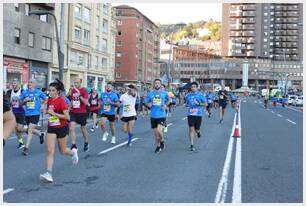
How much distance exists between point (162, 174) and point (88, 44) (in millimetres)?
47136

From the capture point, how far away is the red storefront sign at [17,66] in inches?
1353

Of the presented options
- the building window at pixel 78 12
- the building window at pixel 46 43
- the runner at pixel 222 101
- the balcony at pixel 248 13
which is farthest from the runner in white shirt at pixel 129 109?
the balcony at pixel 248 13

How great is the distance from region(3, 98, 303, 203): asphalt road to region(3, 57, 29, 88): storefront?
22.1 meters

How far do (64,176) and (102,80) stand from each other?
174 ft

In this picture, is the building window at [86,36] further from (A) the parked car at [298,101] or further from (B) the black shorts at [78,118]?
(B) the black shorts at [78,118]

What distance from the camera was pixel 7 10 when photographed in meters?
34.3

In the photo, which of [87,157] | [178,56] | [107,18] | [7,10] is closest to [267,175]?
[87,157]

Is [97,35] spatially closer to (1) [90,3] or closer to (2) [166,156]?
(1) [90,3]

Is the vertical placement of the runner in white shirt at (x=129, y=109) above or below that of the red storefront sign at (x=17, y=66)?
below

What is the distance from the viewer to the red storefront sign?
113 feet

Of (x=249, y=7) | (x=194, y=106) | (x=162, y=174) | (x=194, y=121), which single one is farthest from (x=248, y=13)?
(x=162, y=174)

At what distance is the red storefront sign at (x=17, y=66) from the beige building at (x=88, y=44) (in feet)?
18.0

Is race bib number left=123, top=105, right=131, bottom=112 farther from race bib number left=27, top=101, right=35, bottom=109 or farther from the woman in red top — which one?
the woman in red top

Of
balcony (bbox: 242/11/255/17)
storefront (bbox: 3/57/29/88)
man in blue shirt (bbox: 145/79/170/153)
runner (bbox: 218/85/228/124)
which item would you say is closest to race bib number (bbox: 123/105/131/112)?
man in blue shirt (bbox: 145/79/170/153)
